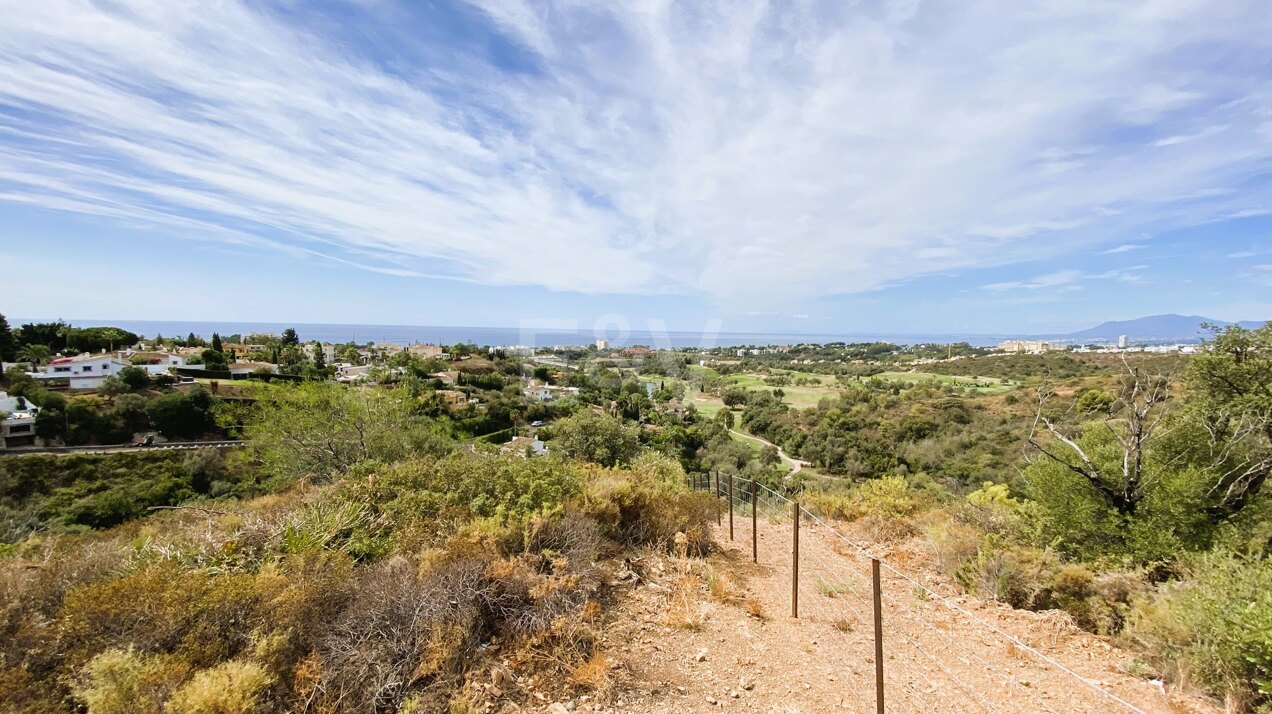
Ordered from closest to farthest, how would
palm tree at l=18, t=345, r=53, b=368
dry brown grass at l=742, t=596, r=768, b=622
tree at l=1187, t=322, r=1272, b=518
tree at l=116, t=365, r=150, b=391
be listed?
dry brown grass at l=742, t=596, r=768, b=622 < tree at l=1187, t=322, r=1272, b=518 < tree at l=116, t=365, r=150, b=391 < palm tree at l=18, t=345, r=53, b=368

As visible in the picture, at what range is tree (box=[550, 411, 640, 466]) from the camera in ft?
36.6

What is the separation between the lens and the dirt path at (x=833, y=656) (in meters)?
3.12

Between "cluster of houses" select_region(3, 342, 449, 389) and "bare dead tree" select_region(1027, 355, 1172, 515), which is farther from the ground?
Result: "bare dead tree" select_region(1027, 355, 1172, 515)

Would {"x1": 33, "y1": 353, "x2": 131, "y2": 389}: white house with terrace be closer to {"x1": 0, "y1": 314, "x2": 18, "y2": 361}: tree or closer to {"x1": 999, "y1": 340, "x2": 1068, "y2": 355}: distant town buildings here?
{"x1": 0, "y1": 314, "x2": 18, "y2": 361}: tree

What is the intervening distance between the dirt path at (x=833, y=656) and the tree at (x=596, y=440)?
19.8 feet

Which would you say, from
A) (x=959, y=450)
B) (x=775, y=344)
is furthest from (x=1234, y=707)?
Result: (x=775, y=344)

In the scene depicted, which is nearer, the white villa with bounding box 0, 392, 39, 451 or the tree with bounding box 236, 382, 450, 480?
the tree with bounding box 236, 382, 450, 480

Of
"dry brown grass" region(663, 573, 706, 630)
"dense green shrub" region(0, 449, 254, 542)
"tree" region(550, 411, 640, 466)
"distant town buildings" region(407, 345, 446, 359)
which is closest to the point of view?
"dry brown grass" region(663, 573, 706, 630)

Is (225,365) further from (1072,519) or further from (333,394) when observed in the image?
(1072,519)

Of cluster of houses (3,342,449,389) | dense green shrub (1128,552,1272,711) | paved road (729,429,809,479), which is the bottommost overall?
paved road (729,429,809,479)

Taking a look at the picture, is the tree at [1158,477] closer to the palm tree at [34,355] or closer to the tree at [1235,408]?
the tree at [1235,408]

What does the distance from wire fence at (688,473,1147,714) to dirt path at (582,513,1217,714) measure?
0.04ft

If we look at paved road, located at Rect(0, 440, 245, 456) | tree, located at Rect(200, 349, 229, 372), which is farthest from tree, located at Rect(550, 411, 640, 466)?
tree, located at Rect(200, 349, 229, 372)

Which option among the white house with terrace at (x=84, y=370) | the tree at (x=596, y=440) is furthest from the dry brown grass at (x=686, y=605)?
the white house with terrace at (x=84, y=370)
